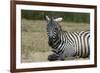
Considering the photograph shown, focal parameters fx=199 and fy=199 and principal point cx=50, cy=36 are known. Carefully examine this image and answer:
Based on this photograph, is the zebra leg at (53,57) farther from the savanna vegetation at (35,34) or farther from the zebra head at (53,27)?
the zebra head at (53,27)

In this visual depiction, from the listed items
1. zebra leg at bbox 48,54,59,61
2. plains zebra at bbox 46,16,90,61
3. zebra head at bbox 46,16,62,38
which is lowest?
zebra leg at bbox 48,54,59,61

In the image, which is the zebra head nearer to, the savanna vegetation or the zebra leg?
the savanna vegetation

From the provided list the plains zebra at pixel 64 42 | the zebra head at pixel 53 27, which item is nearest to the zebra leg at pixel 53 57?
the plains zebra at pixel 64 42

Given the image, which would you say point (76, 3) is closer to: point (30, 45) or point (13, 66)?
point (30, 45)

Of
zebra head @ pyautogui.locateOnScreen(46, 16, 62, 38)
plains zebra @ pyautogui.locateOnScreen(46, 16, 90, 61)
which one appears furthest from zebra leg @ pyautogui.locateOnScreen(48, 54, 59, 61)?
zebra head @ pyautogui.locateOnScreen(46, 16, 62, 38)

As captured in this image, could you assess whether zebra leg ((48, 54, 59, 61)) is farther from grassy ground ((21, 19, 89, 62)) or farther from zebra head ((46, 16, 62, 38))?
zebra head ((46, 16, 62, 38))

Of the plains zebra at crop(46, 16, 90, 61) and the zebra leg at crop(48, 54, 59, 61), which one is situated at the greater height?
the plains zebra at crop(46, 16, 90, 61)

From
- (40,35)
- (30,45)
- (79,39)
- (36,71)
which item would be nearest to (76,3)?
(79,39)

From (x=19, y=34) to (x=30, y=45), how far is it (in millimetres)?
143

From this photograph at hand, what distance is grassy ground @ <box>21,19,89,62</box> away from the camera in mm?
1754

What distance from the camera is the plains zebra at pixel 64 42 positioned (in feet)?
6.06

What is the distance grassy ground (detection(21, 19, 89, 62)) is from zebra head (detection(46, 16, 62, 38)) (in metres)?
0.04

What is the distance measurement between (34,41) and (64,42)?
0.29 m

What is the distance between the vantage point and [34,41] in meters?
1.79
